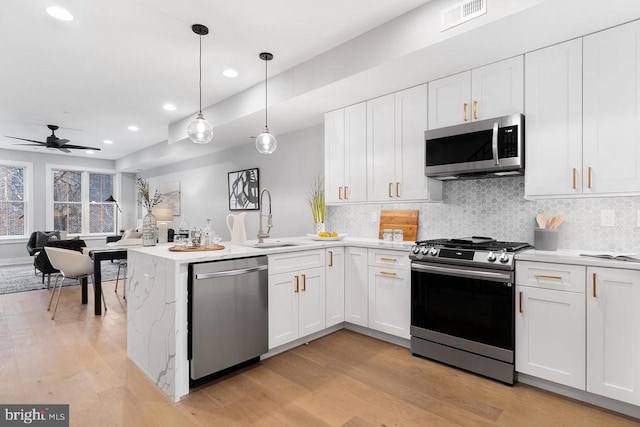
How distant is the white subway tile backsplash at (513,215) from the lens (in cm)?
240

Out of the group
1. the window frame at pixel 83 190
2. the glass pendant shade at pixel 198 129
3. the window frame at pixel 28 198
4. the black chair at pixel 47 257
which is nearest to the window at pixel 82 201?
the window frame at pixel 83 190

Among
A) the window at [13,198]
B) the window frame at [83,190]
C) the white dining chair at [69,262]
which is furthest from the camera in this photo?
the window frame at [83,190]

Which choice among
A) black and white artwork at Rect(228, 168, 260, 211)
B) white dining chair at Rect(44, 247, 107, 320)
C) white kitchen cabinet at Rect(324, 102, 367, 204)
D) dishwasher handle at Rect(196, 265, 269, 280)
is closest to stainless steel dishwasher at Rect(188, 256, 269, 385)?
dishwasher handle at Rect(196, 265, 269, 280)

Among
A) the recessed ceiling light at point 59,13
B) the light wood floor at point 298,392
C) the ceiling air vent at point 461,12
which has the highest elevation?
the recessed ceiling light at point 59,13

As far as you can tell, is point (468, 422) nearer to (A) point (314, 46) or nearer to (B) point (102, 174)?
(A) point (314, 46)

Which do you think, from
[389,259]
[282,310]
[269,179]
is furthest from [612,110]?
[269,179]

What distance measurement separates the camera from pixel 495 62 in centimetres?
264

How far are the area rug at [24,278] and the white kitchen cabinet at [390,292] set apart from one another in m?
5.15

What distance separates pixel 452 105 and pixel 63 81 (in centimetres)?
425

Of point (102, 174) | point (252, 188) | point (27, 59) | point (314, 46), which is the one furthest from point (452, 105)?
point (102, 174)

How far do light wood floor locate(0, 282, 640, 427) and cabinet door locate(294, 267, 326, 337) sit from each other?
19 centimetres

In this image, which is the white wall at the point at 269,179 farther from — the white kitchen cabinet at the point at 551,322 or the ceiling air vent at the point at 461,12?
the white kitchen cabinet at the point at 551,322

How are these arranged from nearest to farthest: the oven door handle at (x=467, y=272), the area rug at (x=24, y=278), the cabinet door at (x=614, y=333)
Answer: the cabinet door at (x=614, y=333) → the oven door handle at (x=467, y=272) → the area rug at (x=24, y=278)

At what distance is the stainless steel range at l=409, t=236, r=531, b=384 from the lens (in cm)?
238
